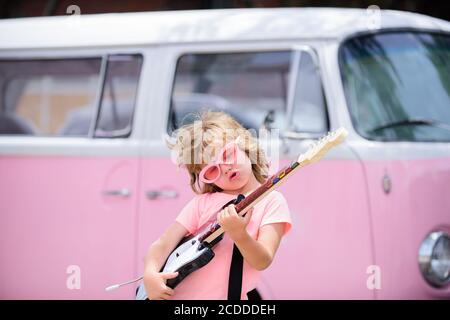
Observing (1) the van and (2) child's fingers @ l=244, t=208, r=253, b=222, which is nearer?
(2) child's fingers @ l=244, t=208, r=253, b=222

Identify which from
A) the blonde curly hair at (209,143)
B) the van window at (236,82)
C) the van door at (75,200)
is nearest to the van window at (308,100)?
the van window at (236,82)

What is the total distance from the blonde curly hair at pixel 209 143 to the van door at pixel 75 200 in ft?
5.62

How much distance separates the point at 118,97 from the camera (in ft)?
14.7

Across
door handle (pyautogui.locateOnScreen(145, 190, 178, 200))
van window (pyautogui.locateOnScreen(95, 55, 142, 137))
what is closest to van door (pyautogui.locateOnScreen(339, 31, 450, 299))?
door handle (pyautogui.locateOnScreen(145, 190, 178, 200))

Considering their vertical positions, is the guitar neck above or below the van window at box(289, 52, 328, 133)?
below

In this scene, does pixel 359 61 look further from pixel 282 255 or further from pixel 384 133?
pixel 282 255

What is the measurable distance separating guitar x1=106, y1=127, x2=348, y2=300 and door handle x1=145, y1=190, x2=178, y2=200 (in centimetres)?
164

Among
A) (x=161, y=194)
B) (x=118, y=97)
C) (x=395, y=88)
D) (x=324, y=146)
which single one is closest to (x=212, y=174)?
(x=324, y=146)

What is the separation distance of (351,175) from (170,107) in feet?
3.42

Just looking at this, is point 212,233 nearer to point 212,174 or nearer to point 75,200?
point 212,174

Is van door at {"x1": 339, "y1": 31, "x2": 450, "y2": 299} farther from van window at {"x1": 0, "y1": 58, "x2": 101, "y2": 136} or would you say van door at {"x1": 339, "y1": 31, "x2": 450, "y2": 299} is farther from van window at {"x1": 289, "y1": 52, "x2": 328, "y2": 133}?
van window at {"x1": 0, "y1": 58, "x2": 101, "y2": 136}

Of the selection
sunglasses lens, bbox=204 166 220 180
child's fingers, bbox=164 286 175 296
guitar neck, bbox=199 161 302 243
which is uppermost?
sunglasses lens, bbox=204 166 220 180

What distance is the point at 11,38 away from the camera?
4480 mm

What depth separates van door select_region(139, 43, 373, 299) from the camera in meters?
3.65
